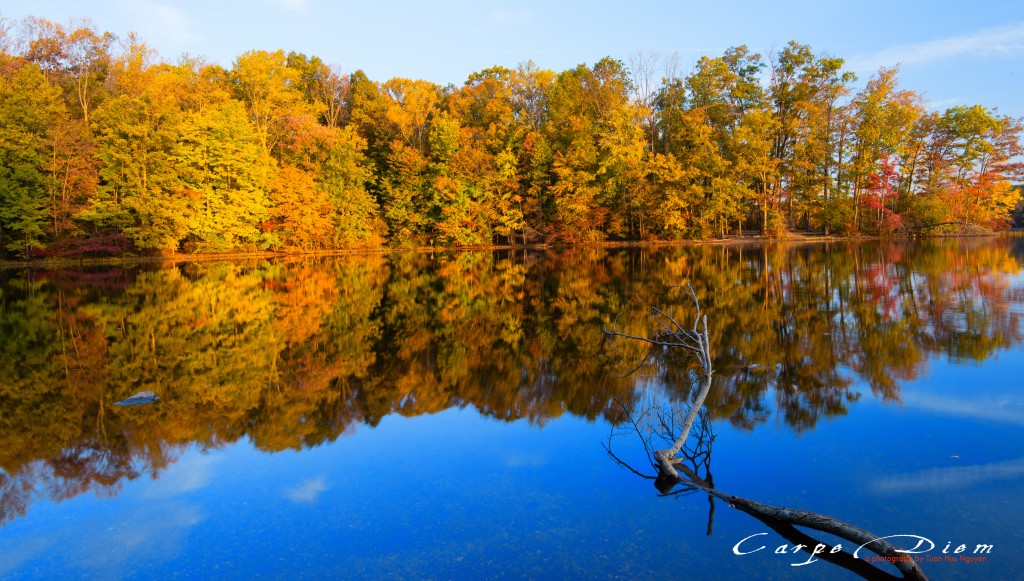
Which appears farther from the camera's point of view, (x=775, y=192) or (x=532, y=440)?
(x=775, y=192)

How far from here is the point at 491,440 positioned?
251 inches

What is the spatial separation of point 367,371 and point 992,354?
9.35 m

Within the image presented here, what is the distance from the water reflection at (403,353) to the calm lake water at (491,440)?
0.19 feet

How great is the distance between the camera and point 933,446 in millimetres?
5711

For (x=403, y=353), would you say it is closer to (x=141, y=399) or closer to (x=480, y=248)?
(x=141, y=399)

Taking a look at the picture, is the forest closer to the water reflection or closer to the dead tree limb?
the water reflection

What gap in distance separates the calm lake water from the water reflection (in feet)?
0.19

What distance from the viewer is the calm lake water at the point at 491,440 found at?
4.19 metres

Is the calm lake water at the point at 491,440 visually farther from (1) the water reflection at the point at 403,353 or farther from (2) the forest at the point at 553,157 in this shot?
(2) the forest at the point at 553,157

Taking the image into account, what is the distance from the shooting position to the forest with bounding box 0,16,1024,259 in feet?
119

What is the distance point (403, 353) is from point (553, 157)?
34.9 metres

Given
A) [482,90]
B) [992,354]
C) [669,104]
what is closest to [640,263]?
[992,354]

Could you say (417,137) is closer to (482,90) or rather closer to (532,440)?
(482,90)

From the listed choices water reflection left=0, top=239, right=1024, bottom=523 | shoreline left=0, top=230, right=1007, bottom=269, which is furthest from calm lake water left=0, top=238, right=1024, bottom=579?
shoreline left=0, top=230, right=1007, bottom=269
